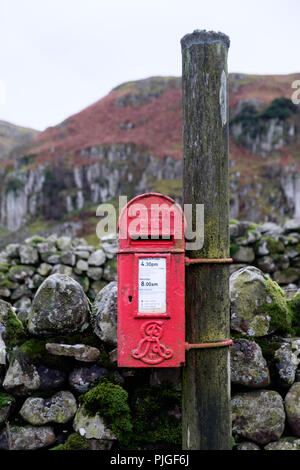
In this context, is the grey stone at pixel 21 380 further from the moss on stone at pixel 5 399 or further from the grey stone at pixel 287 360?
the grey stone at pixel 287 360

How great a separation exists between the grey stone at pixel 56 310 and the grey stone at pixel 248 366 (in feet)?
3.49

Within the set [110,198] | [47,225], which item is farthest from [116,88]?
[47,225]

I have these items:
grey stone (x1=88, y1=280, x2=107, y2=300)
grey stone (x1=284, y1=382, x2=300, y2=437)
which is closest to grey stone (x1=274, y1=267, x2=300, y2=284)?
grey stone (x1=88, y1=280, x2=107, y2=300)

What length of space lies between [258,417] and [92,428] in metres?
1.05

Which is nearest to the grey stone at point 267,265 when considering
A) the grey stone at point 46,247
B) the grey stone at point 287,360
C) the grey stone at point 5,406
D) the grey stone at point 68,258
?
the grey stone at point 68,258

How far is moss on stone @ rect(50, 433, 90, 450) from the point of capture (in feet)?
8.82

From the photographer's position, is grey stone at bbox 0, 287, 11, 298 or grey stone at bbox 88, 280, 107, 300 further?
grey stone at bbox 88, 280, 107, 300

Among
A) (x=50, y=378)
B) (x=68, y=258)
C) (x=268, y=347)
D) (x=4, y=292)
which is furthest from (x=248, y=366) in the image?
(x=4, y=292)

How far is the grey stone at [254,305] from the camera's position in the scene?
3049 millimetres

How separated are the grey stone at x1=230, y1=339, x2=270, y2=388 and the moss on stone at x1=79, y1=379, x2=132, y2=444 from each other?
0.72 m

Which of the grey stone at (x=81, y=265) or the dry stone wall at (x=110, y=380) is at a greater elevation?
the grey stone at (x=81, y=265)

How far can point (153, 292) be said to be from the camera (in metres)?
2.44

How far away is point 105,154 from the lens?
4234cm

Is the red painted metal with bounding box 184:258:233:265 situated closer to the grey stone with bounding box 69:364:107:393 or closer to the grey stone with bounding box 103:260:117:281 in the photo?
the grey stone with bounding box 69:364:107:393
